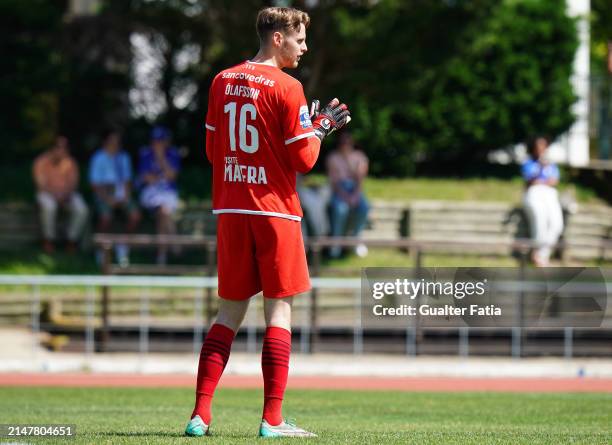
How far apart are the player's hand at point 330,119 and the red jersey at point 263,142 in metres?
0.16

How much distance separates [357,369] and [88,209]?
6.71 metres

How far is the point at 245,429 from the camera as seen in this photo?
7285mm

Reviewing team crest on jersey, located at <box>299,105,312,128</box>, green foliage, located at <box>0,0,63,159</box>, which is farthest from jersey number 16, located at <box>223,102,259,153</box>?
green foliage, located at <box>0,0,63,159</box>

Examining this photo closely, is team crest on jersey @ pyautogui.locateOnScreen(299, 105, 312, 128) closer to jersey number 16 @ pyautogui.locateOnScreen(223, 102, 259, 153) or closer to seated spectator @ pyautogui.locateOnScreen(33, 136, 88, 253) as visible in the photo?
jersey number 16 @ pyautogui.locateOnScreen(223, 102, 259, 153)

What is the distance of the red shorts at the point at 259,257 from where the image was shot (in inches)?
255

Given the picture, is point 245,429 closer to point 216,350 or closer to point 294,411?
point 216,350

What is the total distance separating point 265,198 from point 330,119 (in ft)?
1.99

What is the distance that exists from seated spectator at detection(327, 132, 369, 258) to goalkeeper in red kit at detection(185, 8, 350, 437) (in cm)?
1267

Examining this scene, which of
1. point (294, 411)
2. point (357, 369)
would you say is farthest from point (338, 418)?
point (357, 369)

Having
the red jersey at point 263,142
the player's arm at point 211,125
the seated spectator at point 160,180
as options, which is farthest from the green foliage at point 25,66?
the red jersey at point 263,142

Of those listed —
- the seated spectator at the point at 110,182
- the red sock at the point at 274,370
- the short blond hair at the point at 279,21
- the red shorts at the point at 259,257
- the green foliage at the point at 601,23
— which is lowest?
the red sock at the point at 274,370

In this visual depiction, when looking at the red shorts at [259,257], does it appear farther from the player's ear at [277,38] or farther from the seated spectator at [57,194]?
the seated spectator at [57,194]

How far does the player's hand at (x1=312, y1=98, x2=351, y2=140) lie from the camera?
21.9ft

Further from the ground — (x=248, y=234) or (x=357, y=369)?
(x=248, y=234)
